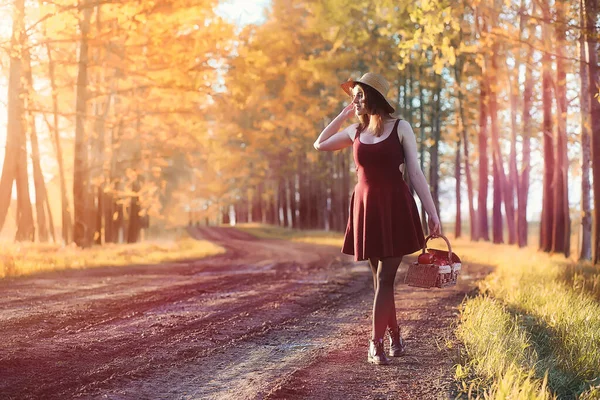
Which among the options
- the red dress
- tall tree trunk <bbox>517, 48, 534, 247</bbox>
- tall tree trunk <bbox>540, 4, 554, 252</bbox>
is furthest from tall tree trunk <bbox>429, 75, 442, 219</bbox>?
the red dress

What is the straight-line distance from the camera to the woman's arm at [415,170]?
5488 millimetres

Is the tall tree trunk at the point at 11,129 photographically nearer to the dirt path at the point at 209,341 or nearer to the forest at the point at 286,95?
the forest at the point at 286,95

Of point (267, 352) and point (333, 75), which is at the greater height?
point (333, 75)

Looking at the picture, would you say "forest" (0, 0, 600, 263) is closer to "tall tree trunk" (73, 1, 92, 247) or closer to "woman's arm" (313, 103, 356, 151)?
"tall tree trunk" (73, 1, 92, 247)

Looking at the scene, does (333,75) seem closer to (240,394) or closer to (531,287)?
(531,287)

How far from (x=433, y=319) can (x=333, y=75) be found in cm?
2065

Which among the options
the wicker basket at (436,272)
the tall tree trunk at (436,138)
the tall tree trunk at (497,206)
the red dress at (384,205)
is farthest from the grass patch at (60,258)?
the tall tree trunk at (497,206)

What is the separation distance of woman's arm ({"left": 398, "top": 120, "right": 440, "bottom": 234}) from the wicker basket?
14cm

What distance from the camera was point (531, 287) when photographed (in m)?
9.91

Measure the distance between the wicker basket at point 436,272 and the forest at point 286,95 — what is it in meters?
6.30

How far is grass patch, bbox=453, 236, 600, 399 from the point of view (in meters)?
4.76

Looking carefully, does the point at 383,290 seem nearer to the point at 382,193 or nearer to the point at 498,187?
the point at 382,193

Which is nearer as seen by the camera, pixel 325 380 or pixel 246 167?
pixel 325 380

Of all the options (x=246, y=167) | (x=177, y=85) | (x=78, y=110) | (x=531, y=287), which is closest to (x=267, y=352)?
(x=531, y=287)
